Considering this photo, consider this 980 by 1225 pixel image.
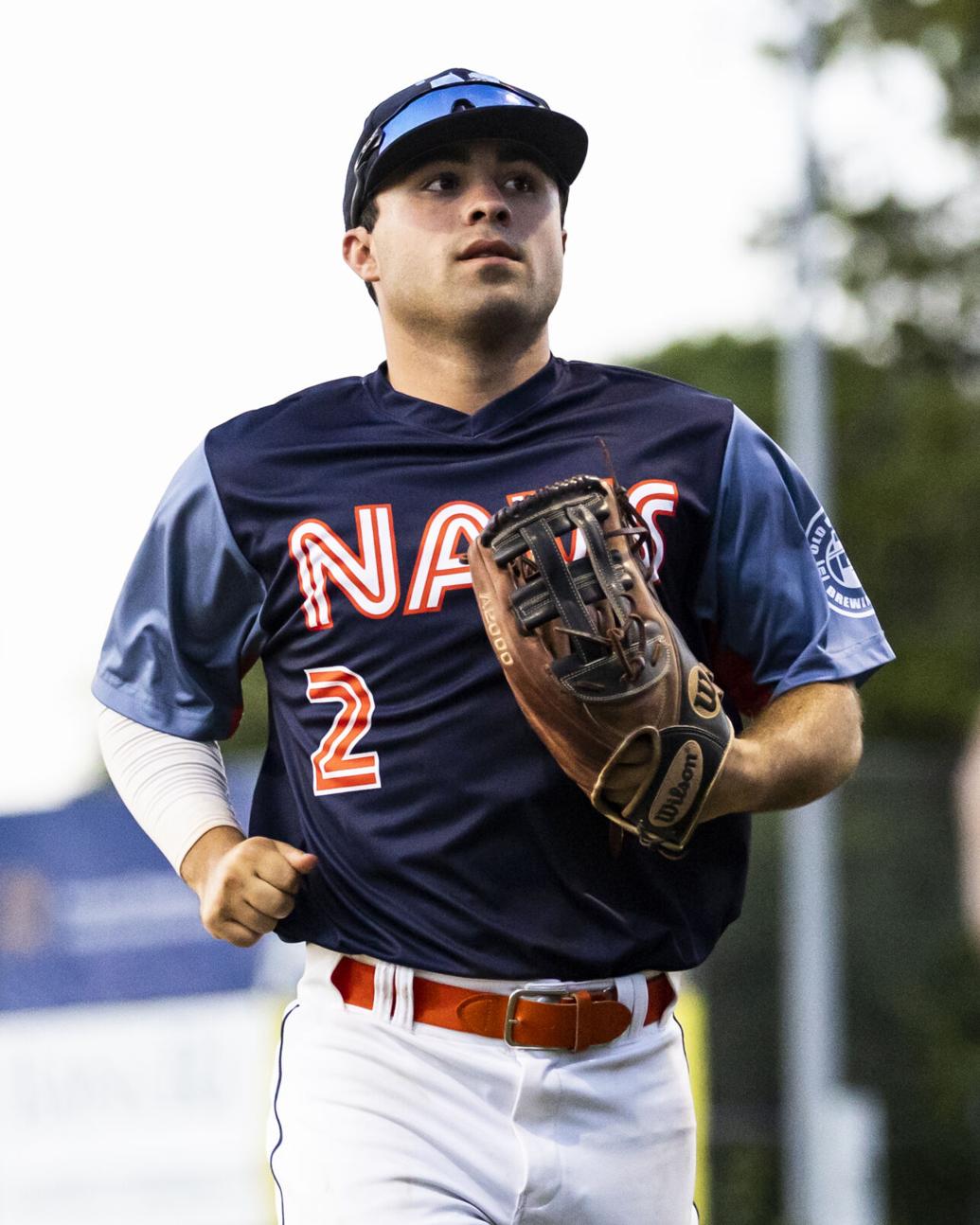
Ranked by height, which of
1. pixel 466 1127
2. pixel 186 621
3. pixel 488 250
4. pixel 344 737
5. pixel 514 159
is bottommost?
pixel 466 1127

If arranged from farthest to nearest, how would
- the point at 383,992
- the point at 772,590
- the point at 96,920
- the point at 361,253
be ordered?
the point at 96,920 < the point at 361,253 < the point at 772,590 < the point at 383,992

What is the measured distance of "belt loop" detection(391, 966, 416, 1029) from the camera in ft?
10.7

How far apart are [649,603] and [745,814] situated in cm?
56

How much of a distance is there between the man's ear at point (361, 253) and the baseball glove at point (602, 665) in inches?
32.2

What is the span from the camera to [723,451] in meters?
3.43

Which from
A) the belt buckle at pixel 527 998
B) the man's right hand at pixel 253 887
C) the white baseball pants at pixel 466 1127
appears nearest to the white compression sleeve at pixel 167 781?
the man's right hand at pixel 253 887

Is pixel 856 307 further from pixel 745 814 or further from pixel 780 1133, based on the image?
pixel 745 814

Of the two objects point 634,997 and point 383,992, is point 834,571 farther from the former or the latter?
point 383,992

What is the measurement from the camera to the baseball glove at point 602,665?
9.82 feet

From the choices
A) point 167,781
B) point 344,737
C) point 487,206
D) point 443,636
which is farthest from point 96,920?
point 487,206

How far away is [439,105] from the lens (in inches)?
137

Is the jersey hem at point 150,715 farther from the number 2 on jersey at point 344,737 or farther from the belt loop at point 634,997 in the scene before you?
the belt loop at point 634,997

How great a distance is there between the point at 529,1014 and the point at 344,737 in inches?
22.0

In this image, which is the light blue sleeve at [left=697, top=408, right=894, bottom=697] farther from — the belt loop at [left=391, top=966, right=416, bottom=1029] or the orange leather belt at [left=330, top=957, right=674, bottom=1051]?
the belt loop at [left=391, top=966, right=416, bottom=1029]
